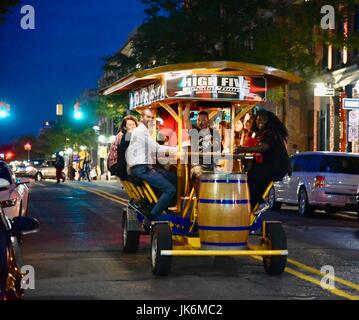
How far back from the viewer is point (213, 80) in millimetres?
12500

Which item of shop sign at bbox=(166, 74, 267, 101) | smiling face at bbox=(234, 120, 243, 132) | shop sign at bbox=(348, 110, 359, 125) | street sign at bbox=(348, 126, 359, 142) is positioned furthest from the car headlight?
shop sign at bbox=(348, 110, 359, 125)

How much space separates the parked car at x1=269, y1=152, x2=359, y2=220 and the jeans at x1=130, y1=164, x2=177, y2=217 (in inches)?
427

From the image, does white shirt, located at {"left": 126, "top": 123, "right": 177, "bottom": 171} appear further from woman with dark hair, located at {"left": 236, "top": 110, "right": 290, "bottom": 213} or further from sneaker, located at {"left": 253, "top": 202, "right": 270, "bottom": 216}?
sneaker, located at {"left": 253, "top": 202, "right": 270, "bottom": 216}

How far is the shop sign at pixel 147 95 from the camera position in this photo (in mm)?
12984

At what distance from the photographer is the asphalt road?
380 inches

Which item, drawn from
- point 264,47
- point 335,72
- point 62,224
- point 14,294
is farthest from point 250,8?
point 14,294

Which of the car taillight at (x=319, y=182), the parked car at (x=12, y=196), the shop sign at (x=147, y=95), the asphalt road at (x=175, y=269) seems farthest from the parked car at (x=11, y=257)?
the car taillight at (x=319, y=182)

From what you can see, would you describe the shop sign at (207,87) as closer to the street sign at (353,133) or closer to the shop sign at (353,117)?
the street sign at (353,133)

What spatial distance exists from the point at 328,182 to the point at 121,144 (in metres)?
11.0

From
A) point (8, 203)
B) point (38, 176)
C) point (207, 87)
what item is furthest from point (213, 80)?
point (38, 176)

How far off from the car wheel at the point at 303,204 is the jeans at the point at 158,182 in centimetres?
1187

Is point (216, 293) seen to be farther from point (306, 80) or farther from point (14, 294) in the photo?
point (306, 80)

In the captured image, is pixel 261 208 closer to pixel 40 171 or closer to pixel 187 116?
pixel 187 116

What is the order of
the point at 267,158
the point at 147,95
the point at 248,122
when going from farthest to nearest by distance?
the point at 147,95
the point at 248,122
the point at 267,158
